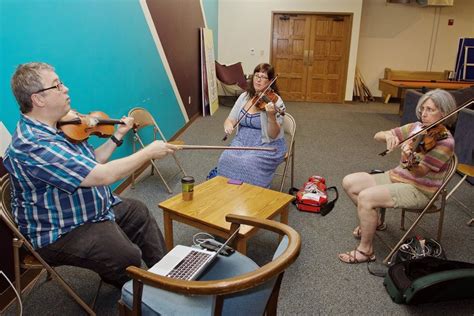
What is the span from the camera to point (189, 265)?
55.6 inches

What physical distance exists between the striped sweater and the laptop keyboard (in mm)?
1370

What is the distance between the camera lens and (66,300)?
187 cm

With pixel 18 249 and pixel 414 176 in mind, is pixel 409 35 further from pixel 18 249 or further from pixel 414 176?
pixel 18 249

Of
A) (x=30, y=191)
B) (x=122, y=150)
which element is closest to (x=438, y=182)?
(x=30, y=191)

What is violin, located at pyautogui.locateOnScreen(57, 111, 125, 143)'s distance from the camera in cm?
165

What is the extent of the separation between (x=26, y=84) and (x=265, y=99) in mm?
1716

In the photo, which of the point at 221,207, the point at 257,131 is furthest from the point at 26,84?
the point at 257,131

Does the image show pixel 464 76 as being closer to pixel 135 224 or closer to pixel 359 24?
pixel 359 24

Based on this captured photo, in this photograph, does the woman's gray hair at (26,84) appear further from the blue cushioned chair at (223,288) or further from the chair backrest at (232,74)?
the chair backrest at (232,74)

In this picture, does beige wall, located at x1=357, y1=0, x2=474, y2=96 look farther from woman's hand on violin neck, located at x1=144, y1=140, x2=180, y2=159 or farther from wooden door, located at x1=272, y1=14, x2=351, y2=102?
woman's hand on violin neck, located at x1=144, y1=140, x2=180, y2=159

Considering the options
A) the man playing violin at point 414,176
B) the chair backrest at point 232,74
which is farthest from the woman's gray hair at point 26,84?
the chair backrest at point 232,74

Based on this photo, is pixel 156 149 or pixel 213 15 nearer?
pixel 156 149

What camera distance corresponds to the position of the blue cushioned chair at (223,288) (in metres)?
0.94

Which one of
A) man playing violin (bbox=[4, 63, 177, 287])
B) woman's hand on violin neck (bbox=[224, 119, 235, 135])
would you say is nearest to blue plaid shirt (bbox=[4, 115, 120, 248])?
man playing violin (bbox=[4, 63, 177, 287])
